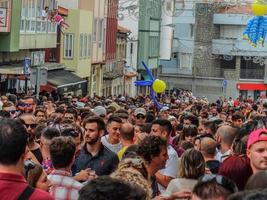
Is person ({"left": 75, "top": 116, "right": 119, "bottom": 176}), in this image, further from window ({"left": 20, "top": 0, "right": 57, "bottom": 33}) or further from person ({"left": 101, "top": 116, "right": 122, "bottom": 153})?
window ({"left": 20, "top": 0, "right": 57, "bottom": 33})

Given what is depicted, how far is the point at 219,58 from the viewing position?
7562cm

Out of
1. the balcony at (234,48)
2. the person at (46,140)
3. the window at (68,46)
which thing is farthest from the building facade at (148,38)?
the person at (46,140)

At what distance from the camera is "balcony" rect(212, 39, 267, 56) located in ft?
241

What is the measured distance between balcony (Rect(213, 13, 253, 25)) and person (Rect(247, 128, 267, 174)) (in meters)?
64.9

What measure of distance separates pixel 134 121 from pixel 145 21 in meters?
57.4

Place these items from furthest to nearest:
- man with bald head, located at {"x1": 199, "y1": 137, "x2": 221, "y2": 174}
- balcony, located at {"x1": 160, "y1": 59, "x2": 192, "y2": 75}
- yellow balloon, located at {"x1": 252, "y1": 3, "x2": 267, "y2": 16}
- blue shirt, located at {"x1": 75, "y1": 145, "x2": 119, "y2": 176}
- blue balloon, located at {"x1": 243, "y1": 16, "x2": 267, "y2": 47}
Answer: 1. balcony, located at {"x1": 160, "y1": 59, "x2": 192, "y2": 75}
2. blue balloon, located at {"x1": 243, "y1": 16, "x2": 267, "y2": 47}
3. yellow balloon, located at {"x1": 252, "y1": 3, "x2": 267, "y2": 16}
4. man with bald head, located at {"x1": 199, "y1": 137, "x2": 221, "y2": 174}
5. blue shirt, located at {"x1": 75, "y1": 145, "x2": 119, "y2": 176}

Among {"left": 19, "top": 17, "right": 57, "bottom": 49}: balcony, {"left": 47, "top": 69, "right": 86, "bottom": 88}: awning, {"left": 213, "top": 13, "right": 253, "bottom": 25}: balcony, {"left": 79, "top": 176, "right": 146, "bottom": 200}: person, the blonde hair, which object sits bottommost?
{"left": 47, "top": 69, "right": 86, "bottom": 88}: awning

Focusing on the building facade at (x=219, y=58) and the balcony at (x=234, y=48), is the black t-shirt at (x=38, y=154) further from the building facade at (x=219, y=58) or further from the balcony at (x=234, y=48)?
the balcony at (x=234, y=48)

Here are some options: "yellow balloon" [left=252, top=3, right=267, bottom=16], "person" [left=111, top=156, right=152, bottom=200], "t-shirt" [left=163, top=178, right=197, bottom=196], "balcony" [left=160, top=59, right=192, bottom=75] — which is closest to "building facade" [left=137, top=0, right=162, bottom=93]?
"balcony" [left=160, top=59, right=192, bottom=75]

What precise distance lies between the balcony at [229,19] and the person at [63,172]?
65080 mm

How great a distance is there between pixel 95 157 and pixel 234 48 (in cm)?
6572

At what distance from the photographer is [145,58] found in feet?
241

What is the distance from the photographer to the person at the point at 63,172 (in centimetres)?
754

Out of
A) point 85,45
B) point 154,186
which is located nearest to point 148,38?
point 85,45
